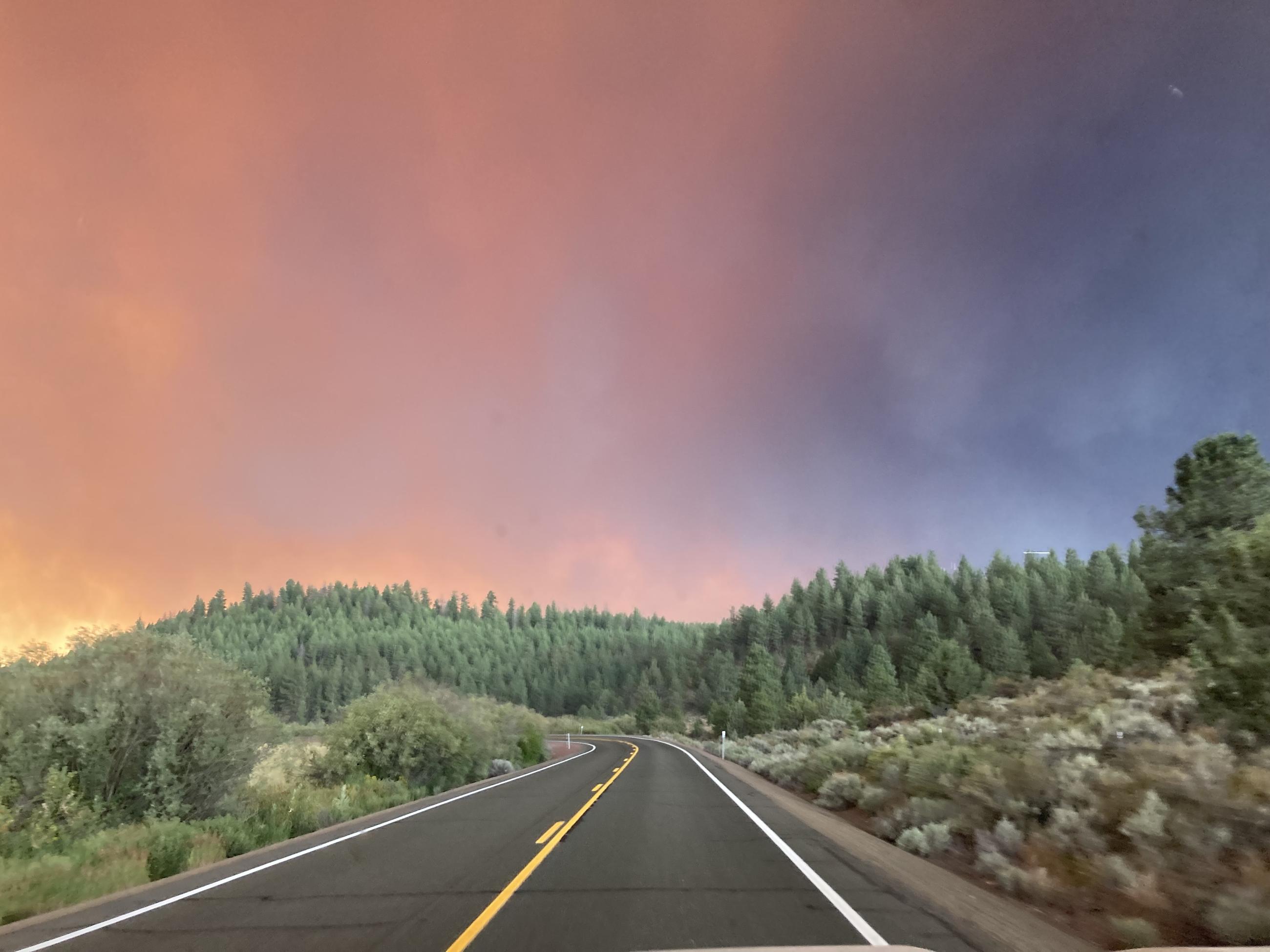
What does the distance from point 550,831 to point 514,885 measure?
4.26m

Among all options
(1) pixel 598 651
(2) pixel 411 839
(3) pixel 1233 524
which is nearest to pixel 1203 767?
(2) pixel 411 839

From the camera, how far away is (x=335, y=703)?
130 m

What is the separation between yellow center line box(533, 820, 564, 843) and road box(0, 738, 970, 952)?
7cm

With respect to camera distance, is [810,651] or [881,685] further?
[810,651]

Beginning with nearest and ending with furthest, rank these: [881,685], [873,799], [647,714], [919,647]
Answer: [873,799] → [881,685] → [919,647] → [647,714]

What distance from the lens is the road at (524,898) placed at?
5719 mm

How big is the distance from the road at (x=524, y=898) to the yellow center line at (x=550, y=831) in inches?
2.6

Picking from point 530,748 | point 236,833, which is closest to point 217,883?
point 236,833

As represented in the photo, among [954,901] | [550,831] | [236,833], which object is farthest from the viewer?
[550,831]

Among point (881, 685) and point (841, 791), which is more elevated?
point (881, 685)

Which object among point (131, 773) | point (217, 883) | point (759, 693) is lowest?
point (217, 883)

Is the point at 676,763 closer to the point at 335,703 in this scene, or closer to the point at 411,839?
the point at 411,839

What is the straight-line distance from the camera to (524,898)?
7.02 metres

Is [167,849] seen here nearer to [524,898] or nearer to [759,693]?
[524,898]
